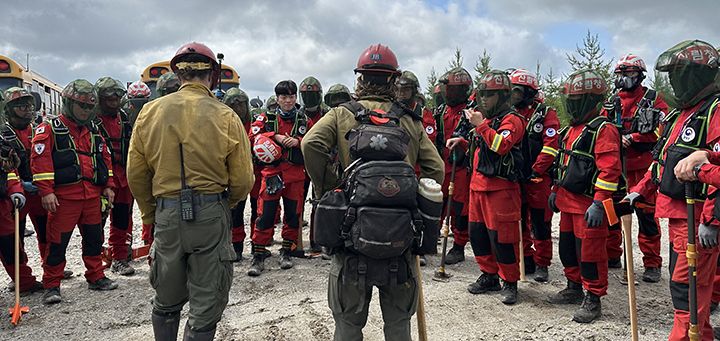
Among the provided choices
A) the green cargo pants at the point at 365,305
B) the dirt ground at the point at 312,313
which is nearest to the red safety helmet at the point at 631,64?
the dirt ground at the point at 312,313

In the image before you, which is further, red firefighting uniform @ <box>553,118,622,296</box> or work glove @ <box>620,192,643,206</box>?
red firefighting uniform @ <box>553,118,622,296</box>

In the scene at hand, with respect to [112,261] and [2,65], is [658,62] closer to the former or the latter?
[112,261]

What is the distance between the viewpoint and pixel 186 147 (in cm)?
297

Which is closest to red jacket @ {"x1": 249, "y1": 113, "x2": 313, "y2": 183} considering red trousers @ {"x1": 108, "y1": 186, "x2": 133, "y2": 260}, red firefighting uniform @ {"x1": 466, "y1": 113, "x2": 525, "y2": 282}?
red trousers @ {"x1": 108, "y1": 186, "x2": 133, "y2": 260}

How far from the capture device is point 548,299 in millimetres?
4812

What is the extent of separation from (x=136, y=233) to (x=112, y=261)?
238 centimetres

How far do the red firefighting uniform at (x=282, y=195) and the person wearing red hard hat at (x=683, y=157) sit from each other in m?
4.17

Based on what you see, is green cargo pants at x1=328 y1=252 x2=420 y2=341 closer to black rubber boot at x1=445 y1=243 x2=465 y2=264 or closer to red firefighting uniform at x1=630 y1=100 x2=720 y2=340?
red firefighting uniform at x1=630 y1=100 x2=720 y2=340

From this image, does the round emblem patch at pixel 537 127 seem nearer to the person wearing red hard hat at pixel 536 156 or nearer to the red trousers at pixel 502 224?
the person wearing red hard hat at pixel 536 156

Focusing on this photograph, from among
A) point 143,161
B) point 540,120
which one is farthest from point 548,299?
point 143,161

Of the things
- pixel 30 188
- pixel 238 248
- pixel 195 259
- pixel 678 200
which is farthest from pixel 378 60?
pixel 238 248

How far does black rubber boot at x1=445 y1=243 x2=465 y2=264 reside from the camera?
6.30 metres

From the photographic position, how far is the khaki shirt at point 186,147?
2.99 m

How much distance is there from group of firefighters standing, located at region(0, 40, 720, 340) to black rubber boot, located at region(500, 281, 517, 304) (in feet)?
0.05
